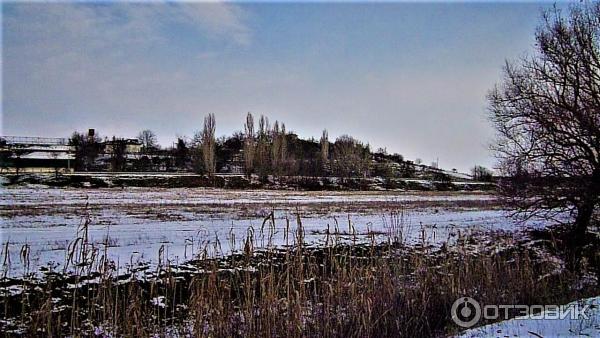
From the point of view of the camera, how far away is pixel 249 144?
195ft

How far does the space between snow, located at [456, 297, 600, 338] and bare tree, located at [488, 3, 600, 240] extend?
11.0 metres

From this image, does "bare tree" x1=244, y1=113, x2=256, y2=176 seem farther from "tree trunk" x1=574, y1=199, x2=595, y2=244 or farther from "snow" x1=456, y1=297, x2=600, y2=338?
"snow" x1=456, y1=297, x2=600, y2=338

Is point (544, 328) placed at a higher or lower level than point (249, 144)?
lower

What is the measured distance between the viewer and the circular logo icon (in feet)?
24.8

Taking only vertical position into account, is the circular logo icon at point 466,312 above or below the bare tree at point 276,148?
below

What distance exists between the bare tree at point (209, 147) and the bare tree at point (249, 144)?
4.11 metres

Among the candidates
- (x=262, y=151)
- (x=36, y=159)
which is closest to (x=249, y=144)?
(x=262, y=151)

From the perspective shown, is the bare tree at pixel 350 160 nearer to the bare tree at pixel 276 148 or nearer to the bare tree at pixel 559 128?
the bare tree at pixel 276 148

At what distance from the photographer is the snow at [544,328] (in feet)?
19.2

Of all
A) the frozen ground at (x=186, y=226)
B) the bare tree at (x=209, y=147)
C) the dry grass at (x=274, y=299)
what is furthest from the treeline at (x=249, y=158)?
the dry grass at (x=274, y=299)

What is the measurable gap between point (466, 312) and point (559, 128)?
→ 11.3 metres

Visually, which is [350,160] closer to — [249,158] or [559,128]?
[249,158]

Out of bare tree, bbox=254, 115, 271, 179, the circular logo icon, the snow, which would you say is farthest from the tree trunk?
bare tree, bbox=254, 115, 271, 179

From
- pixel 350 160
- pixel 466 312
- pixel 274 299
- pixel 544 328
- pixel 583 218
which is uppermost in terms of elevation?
pixel 350 160
